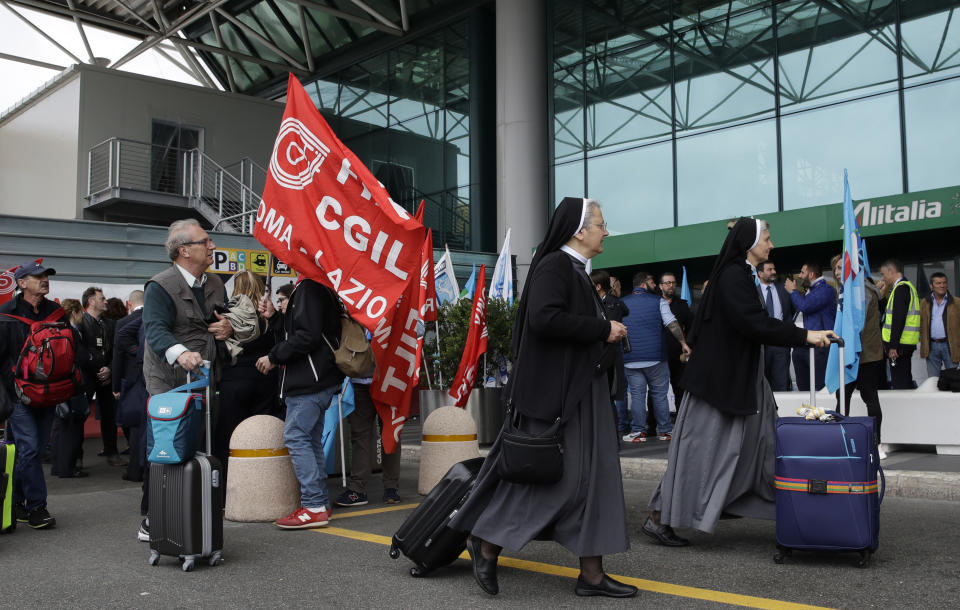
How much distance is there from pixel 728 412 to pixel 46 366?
4555mm

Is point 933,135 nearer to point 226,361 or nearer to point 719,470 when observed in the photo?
point 719,470

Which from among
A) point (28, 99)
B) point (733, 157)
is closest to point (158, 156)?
point (28, 99)

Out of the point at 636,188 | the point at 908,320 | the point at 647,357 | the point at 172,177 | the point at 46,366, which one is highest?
the point at 172,177

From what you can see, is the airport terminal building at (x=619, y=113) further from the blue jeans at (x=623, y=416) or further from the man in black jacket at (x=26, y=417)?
the man in black jacket at (x=26, y=417)

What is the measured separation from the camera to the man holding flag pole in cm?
720

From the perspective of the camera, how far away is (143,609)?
3.83 metres

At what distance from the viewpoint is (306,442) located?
229 inches

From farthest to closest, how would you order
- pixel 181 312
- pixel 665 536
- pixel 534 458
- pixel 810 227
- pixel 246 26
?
pixel 246 26, pixel 810 227, pixel 181 312, pixel 665 536, pixel 534 458

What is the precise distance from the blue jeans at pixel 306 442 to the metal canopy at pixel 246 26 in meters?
20.5

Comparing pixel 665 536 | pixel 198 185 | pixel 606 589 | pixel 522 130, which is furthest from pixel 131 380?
pixel 198 185

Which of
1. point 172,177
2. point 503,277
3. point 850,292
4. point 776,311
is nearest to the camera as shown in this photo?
point 850,292

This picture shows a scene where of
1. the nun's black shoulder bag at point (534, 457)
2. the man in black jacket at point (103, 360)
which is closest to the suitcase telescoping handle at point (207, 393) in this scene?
the nun's black shoulder bag at point (534, 457)

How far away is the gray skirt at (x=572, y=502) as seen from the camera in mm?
3932

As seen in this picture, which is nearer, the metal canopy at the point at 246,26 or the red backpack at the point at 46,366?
the red backpack at the point at 46,366
